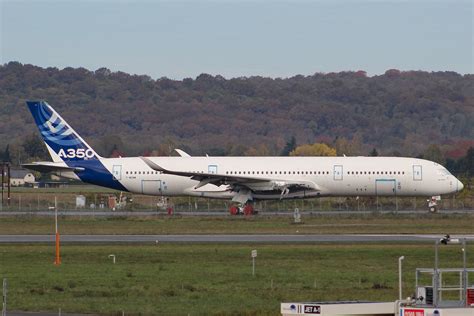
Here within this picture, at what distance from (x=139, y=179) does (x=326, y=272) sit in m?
38.1

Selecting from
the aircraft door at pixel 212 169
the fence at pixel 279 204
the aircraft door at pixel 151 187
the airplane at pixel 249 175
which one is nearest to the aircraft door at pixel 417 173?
the airplane at pixel 249 175

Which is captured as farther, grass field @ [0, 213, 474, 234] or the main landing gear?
the main landing gear

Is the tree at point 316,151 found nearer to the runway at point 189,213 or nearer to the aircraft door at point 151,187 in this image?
the runway at point 189,213

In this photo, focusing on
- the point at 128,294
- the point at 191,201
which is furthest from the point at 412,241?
the point at 191,201

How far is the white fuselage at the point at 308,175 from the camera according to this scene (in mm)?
74062

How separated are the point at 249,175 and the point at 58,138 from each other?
1187 centimetres

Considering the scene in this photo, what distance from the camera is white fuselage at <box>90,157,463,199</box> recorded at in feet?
243

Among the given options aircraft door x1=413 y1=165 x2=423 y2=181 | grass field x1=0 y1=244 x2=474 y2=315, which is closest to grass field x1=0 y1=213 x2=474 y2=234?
aircraft door x1=413 y1=165 x2=423 y2=181

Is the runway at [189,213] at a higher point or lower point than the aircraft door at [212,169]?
lower

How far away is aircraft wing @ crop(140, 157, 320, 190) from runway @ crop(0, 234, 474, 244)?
57.4 feet

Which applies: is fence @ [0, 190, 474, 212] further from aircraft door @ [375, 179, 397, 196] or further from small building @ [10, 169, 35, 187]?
small building @ [10, 169, 35, 187]

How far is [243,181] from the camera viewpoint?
72.9 metres

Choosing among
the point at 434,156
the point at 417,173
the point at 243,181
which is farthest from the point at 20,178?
the point at 417,173

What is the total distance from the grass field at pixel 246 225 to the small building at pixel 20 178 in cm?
6647
